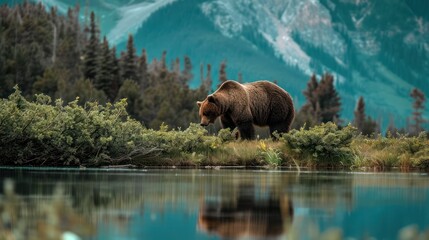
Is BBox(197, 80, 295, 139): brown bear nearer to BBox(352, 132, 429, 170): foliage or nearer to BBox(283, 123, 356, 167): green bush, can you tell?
BBox(283, 123, 356, 167): green bush

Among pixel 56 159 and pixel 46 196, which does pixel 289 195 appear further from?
pixel 56 159

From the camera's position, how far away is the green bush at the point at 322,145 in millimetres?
27969

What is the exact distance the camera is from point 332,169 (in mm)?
28094

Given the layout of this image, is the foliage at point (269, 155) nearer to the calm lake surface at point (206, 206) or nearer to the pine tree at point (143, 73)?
the calm lake surface at point (206, 206)

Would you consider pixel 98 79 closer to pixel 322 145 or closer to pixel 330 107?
pixel 330 107

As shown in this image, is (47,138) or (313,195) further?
(47,138)

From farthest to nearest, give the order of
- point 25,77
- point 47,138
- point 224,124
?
point 25,77, point 224,124, point 47,138

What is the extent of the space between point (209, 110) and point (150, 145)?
11.3ft

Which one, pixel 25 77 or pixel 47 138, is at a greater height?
pixel 25 77

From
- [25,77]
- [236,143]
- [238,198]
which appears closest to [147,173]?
[236,143]

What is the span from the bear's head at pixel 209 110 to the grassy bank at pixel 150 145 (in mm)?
1181

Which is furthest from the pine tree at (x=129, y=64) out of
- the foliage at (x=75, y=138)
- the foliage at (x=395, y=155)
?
the foliage at (x=75, y=138)

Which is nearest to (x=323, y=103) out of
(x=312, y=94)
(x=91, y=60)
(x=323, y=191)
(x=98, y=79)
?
(x=312, y=94)

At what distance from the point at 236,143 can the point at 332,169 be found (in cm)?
303
